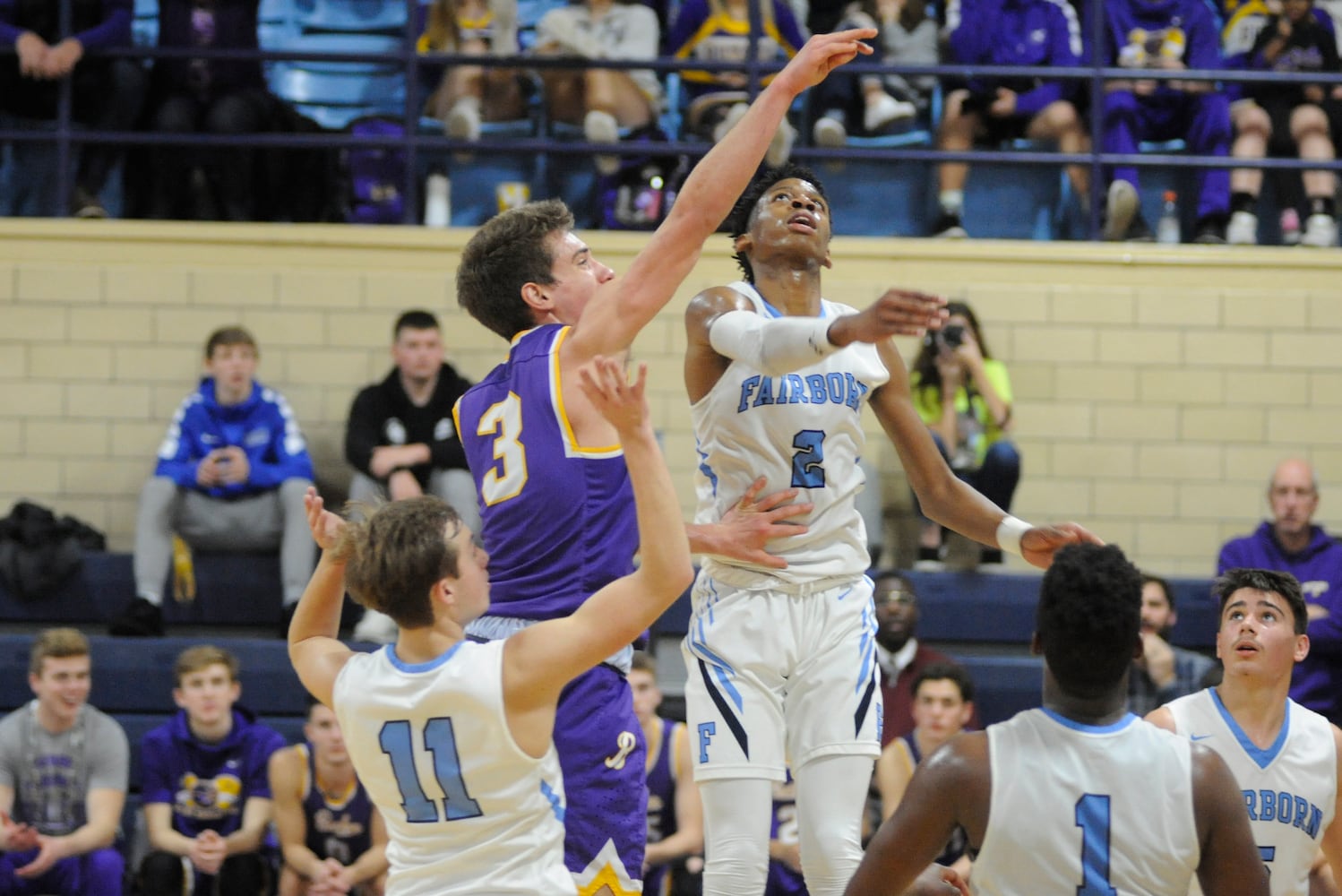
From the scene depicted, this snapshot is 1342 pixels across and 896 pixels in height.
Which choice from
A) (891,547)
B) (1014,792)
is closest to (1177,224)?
(891,547)

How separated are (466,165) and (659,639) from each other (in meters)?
3.26

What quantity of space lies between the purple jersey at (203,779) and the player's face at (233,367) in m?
2.05

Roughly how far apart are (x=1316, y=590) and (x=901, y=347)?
2628 millimetres

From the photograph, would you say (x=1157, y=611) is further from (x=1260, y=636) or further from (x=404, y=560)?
(x=404, y=560)

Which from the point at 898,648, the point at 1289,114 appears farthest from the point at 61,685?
the point at 1289,114

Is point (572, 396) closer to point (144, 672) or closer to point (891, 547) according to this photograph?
point (144, 672)

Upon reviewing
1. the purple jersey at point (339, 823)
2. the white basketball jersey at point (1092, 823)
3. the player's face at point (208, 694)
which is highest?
the white basketball jersey at point (1092, 823)

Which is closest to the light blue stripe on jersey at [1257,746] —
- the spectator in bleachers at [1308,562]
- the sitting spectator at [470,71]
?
the spectator in bleachers at [1308,562]

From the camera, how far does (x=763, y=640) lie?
173 inches

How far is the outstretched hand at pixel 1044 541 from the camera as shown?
13.6 ft

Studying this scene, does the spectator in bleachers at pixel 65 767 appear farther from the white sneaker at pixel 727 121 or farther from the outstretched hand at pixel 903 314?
the outstretched hand at pixel 903 314

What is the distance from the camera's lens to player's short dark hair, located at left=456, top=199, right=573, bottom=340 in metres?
4.10

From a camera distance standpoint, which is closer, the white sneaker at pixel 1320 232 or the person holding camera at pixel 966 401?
the person holding camera at pixel 966 401

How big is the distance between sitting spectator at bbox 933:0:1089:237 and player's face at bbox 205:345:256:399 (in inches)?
167
